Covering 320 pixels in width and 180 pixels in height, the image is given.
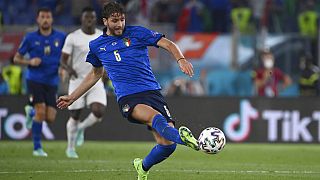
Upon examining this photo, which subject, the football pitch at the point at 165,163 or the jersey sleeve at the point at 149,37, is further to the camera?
the football pitch at the point at 165,163

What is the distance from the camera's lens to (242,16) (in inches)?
997

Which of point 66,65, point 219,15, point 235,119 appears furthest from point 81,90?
point 219,15

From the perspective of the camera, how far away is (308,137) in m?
21.5

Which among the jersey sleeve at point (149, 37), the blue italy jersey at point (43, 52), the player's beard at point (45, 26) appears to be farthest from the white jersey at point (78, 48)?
the jersey sleeve at point (149, 37)

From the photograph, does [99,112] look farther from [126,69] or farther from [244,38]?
[244,38]

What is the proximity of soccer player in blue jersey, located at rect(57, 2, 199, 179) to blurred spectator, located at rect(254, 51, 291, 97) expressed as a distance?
40.6ft

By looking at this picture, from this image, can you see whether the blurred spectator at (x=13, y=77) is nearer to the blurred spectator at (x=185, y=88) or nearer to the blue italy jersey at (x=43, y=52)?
the blurred spectator at (x=185, y=88)

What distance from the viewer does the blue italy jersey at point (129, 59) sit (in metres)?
10.9

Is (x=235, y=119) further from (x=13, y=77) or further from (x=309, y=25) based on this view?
(x=13, y=77)

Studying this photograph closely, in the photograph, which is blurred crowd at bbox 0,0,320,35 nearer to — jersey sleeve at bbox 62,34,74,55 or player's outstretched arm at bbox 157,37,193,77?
jersey sleeve at bbox 62,34,74,55

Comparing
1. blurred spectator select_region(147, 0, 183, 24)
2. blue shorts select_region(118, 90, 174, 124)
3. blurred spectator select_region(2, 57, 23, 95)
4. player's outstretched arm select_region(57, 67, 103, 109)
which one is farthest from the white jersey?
blurred spectator select_region(147, 0, 183, 24)

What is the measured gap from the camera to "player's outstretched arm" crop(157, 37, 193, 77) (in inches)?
394

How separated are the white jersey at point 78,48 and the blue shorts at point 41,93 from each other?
2.21 ft

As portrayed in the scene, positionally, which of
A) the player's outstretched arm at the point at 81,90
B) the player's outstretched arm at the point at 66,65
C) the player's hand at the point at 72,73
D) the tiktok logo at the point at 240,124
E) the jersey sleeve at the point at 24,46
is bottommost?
the tiktok logo at the point at 240,124
